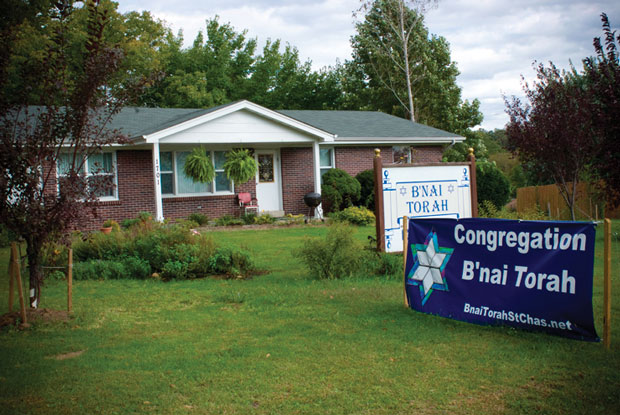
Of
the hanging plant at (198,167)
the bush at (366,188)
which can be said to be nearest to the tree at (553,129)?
the bush at (366,188)

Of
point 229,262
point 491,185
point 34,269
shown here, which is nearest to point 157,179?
point 229,262

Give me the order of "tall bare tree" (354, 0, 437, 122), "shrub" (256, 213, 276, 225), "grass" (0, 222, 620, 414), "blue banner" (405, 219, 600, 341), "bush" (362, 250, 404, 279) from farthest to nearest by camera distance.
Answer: "tall bare tree" (354, 0, 437, 122)
"shrub" (256, 213, 276, 225)
"bush" (362, 250, 404, 279)
"blue banner" (405, 219, 600, 341)
"grass" (0, 222, 620, 414)

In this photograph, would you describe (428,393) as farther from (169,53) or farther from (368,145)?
(169,53)

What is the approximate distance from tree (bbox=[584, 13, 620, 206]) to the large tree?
2794 centimetres

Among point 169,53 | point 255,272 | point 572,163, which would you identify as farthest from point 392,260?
point 169,53

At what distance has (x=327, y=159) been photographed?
2197 centimetres

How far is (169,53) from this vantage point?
33781 millimetres

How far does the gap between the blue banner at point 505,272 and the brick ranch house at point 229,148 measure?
12209 mm

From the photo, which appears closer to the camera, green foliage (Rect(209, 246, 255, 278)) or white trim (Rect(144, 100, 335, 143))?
green foliage (Rect(209, 246, 255, 278))

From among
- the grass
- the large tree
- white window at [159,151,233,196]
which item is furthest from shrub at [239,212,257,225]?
the large tree

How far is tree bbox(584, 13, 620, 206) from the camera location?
243 inches

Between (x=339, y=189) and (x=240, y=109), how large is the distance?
4.60 m

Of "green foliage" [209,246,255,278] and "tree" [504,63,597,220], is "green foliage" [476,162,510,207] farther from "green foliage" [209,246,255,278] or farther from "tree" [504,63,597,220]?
"green foliage" [209,246,255,278]

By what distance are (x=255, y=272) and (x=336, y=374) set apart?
17.0ft
